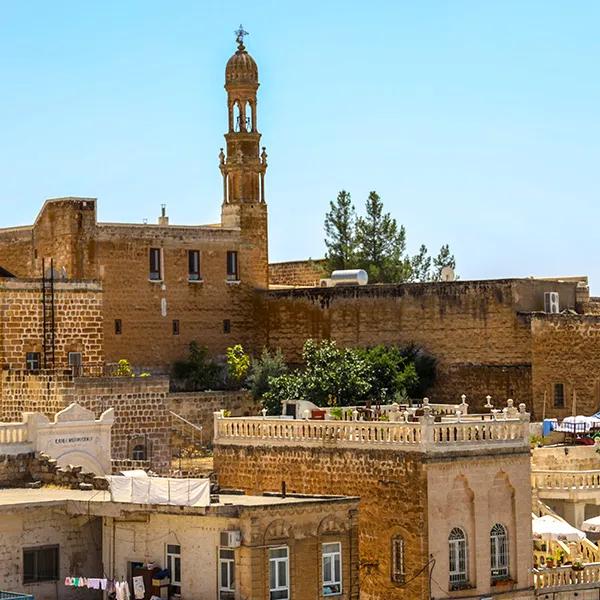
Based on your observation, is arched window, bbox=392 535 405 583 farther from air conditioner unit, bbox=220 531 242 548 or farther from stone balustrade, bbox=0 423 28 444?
stone balustrade, bbox=0 423 28 444

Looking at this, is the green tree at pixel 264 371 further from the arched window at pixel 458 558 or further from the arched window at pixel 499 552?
the arched window at pixel 458 558

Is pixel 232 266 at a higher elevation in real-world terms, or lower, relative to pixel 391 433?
higher

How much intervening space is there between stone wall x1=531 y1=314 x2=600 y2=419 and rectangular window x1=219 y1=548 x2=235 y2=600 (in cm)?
2273

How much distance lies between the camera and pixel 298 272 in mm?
70062

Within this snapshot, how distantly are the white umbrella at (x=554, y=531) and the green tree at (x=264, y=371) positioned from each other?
16.7 metres

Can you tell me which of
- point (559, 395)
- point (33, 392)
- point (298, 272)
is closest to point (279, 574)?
point (33, 392)

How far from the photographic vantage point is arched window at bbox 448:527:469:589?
1391 inches

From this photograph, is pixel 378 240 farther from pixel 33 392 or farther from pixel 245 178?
pixel 33 392

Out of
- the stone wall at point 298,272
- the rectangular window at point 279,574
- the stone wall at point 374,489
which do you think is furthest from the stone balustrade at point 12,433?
the stone wall at point 298,272

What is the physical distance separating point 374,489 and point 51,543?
255 inches

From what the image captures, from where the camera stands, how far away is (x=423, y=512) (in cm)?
3478

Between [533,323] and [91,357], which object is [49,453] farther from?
[533,323]

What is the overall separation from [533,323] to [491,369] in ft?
6.86

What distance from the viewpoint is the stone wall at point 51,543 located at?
110 feet
